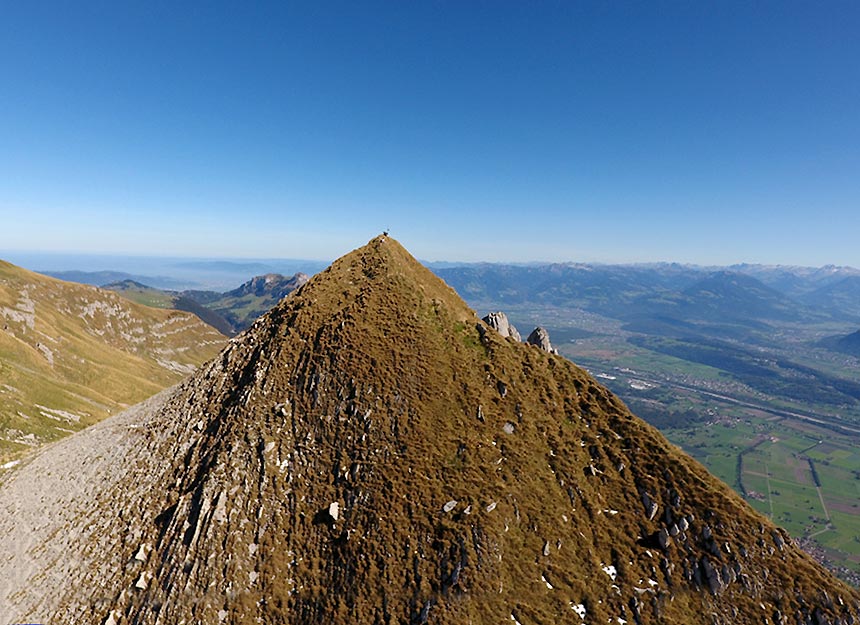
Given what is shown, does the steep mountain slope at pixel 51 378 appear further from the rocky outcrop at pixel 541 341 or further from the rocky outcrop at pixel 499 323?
the rocky outcrop at pixel 541 341

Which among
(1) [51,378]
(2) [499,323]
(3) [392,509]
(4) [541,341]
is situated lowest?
(1) [51,378]


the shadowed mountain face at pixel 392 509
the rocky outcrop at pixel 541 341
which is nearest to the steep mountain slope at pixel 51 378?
the shadowed mountain face at pixel 392 509

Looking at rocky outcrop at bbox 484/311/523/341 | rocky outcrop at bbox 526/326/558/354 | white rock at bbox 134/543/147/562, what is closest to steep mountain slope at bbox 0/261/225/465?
white rock at bbox 134/543/147/562

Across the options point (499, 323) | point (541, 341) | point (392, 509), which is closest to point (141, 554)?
point (392, 509)

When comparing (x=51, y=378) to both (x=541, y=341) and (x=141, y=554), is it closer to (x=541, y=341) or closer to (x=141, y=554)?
(x=141, y=554)

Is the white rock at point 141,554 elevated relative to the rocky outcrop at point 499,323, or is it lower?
lower

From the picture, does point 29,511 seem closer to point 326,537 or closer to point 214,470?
point 214,470

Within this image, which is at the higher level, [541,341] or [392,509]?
[541,341]

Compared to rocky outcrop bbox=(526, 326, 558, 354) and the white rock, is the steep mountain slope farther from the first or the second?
rocky outcrop bbox=(526, 326, 558, 354)
